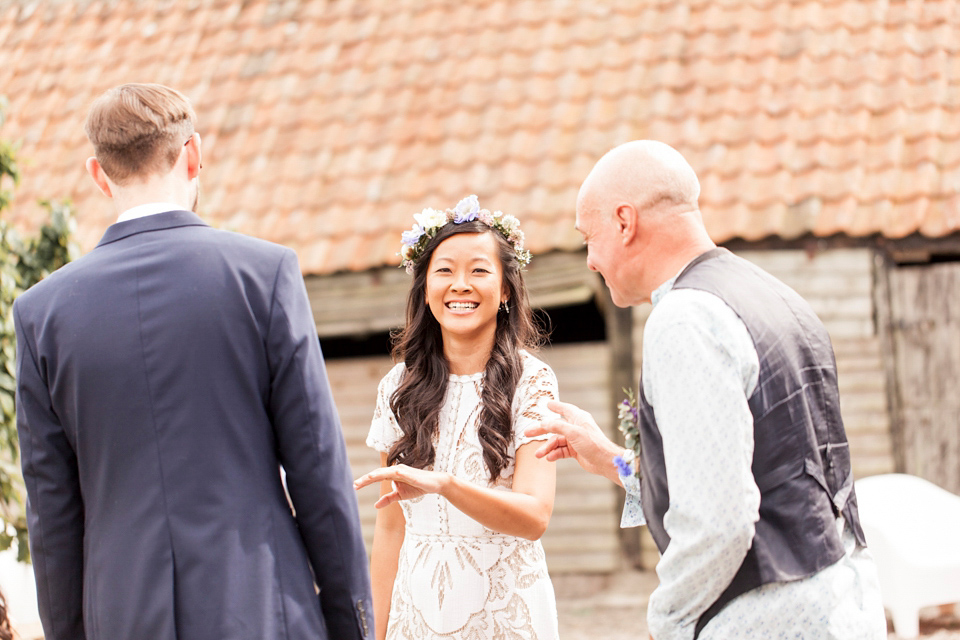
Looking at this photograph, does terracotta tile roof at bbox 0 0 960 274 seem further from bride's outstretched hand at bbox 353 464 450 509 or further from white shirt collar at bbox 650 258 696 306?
white shirt collar at bbox 650 258 696 306

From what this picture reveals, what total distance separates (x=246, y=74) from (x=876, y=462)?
20.8 feet

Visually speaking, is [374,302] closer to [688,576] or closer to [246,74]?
[246,74]

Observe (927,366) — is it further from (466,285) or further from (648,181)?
(648,181)

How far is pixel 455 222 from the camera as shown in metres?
2.91

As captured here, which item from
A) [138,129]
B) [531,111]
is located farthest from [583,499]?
[138,129]

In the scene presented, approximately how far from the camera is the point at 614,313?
702 cm

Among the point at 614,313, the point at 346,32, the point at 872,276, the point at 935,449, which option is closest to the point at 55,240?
the point at 614,313

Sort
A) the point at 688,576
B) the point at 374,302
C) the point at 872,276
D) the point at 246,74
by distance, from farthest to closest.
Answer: the point at 246,74
the point at 374,302
the point at 872,276
the point at 688,576

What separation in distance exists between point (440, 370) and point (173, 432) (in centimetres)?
114

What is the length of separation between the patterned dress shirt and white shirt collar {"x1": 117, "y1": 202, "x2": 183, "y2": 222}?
103 cm

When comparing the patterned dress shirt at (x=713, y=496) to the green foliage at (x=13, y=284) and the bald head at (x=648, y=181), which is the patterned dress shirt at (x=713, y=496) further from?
the green foliage at (x=13, y=284)

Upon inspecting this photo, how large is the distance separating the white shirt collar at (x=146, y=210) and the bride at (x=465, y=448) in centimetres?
88

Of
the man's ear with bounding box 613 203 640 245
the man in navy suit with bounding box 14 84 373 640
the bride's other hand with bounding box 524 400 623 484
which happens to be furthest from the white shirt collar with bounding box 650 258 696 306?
the man in navy suit with bounding box 14 84 373 640

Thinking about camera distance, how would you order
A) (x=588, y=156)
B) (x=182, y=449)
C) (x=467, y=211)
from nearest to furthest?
1. (x=182, y=449)
2. (x=467, y=211)
3. (x=588, y=156)
